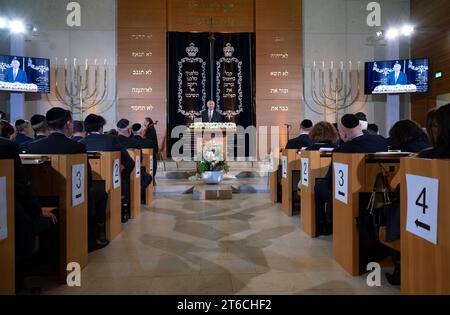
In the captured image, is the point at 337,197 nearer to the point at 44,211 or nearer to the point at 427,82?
the point at 44,211

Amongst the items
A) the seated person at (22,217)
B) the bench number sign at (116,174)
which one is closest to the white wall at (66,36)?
the bench number sign at (116,174)

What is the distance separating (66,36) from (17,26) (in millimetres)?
1221

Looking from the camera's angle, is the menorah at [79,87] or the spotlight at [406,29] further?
the menorah at [79,87]

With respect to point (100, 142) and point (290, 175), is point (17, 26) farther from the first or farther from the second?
point (290, 175)

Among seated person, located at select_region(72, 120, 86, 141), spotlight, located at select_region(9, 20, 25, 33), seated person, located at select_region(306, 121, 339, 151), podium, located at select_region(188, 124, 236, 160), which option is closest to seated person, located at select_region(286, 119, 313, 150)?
→ seated person, located at select_region(306, 121, 339, 151)

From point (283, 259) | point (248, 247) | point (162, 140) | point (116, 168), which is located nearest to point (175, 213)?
point (116, 168)

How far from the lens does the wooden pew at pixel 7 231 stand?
173cm

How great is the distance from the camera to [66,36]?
962 centimetres

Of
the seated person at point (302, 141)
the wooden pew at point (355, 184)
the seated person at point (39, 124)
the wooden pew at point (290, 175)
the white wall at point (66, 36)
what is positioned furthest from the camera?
the white wall at point (66, 36)

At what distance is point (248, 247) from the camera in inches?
133

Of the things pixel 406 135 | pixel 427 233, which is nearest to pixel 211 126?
pixel 406 135

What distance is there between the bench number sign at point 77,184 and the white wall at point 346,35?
26.2 ft

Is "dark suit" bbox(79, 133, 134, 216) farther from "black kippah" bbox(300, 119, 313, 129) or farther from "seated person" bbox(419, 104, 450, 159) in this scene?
"seated person" bbox(419, 104, 450, 159)

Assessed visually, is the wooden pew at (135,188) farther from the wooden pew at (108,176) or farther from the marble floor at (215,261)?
the wooden pew at (108,176)
